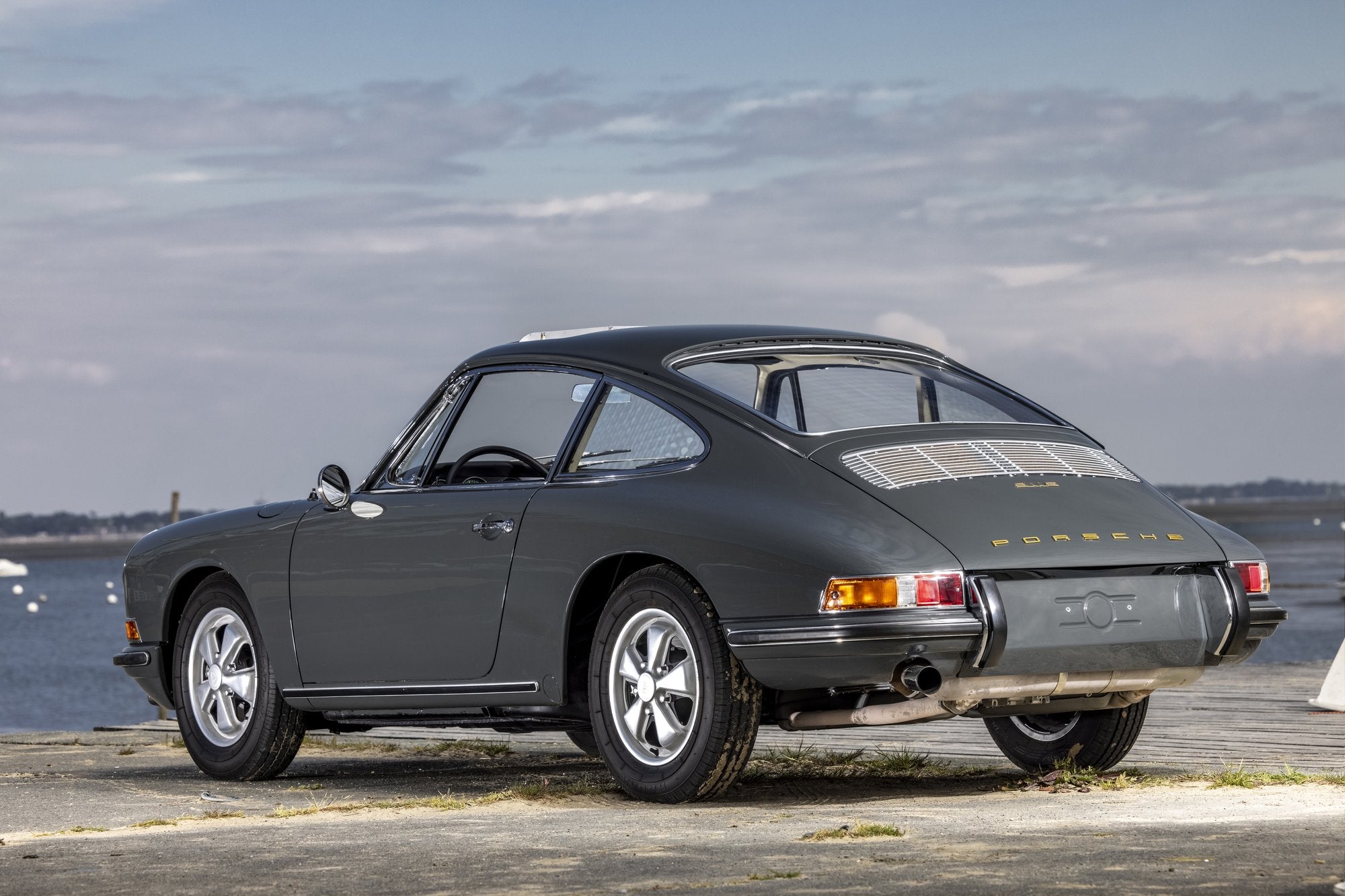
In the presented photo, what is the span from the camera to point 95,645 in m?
101

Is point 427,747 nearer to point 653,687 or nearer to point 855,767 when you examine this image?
point 855,767

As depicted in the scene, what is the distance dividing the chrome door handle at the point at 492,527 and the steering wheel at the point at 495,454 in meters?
0.35

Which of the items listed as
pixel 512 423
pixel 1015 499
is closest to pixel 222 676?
pixel 512 423

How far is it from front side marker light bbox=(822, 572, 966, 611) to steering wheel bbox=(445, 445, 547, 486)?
5.84 feet

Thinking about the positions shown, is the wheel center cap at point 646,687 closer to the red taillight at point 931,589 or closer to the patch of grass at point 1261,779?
the red taillight at point 931,589

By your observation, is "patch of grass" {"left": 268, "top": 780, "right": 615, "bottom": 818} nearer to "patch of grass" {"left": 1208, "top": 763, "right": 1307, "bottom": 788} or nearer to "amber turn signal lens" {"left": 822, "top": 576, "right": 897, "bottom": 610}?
"amber turn signal lens" {"left": 822, "top": 576, "right": 897, "bottom": 610}

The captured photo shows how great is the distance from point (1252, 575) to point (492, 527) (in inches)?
104

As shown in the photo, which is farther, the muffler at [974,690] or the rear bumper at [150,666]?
the rear bumper at [150,666]

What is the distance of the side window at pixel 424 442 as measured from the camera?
7793 millimetres

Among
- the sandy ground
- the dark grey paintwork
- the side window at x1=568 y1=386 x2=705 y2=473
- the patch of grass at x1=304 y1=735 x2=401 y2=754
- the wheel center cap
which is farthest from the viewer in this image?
the patch of grass at x1=304 y1=735 x2=401 y2=754

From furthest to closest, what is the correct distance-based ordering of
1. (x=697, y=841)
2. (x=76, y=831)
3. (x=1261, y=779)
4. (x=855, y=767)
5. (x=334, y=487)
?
1. (x=855, y=767)
2. (x=334, y=487)
3. (x=1261, y=779)
4. (x=76, y=831)
5. (x=697, y=841)

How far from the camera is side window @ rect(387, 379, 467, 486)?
25.6 ft

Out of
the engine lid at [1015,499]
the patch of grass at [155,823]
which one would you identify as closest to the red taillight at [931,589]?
the engine lid at [1015,499]

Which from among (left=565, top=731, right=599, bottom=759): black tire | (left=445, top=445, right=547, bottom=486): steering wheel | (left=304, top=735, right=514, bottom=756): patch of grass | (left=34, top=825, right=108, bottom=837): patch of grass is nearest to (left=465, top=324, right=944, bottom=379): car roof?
(left=445, top=445, right=547, bottom=486): steering wheel
